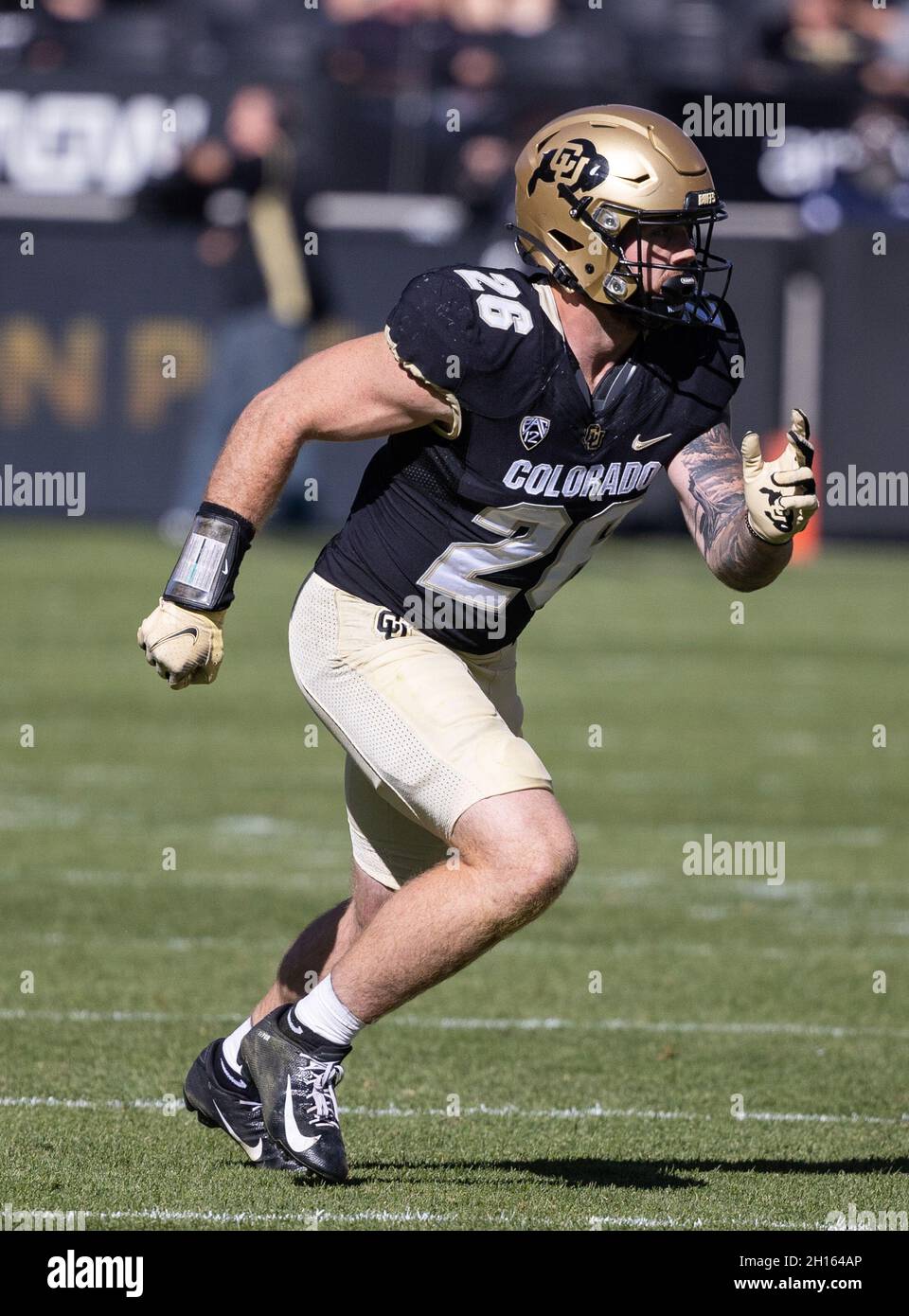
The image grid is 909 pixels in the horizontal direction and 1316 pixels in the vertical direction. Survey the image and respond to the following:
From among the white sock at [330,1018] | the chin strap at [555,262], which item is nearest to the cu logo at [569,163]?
the chin strap at [555,262]

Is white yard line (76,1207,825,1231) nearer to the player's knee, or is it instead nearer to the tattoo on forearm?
the player's knee

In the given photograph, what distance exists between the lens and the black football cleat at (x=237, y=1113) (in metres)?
4.09

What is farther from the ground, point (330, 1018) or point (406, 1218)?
point (330, 1018)

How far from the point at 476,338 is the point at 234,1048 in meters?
1.41

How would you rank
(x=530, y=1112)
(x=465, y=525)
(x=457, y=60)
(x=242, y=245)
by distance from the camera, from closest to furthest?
(x=465, y=525) < (x=530, y=1112) < (x=242, y=245) < (x=457, y=60)

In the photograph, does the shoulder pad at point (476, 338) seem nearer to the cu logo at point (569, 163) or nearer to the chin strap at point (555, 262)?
the chin strap at point (555, 262)

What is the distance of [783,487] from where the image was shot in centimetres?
382

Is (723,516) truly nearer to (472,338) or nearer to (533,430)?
(533,430)

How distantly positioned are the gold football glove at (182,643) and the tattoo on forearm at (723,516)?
36.8 inches

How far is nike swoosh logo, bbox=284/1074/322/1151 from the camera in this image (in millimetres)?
3785

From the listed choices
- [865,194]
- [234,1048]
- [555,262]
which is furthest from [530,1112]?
[865,194]

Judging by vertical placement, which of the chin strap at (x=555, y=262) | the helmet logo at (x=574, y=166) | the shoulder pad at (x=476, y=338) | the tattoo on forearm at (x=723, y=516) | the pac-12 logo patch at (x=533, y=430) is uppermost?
the helmet logo at (x=574, y=166)

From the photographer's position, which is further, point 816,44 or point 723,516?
point 816,44

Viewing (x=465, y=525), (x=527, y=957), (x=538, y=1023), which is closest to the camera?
(x=465, y=525)
